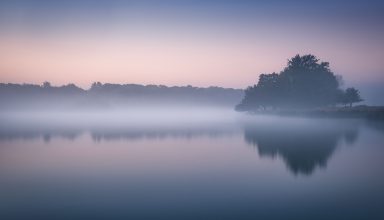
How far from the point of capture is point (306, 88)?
3814 inches

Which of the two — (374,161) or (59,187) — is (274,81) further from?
(59,187)

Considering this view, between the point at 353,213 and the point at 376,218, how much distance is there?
94cm

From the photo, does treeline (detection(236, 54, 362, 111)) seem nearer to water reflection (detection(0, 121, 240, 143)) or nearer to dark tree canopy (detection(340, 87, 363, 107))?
dark tree canopy (detection(340, 87, 363, 107))

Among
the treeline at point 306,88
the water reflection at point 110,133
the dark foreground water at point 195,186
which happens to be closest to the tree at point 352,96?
the treeline at point 306,88

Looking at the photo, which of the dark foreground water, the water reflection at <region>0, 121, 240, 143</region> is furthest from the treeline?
the dark foreground water

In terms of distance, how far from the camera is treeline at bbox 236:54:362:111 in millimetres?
95688

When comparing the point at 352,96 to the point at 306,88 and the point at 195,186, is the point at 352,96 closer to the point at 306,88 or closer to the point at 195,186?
the point at 306,88

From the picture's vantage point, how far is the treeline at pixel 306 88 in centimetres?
9569

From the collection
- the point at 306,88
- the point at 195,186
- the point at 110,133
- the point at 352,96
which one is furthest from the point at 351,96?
the point at 195,186

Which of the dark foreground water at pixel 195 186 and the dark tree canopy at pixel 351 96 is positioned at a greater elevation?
the dark tree canopy at pixel 351 96

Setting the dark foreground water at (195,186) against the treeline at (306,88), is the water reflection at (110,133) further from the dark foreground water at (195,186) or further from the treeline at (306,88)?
the treeline at (306,88)

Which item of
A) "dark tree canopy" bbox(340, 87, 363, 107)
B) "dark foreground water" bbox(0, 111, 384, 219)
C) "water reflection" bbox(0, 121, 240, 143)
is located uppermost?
"dark tree canopy" bbox(340, 87, 363, 107)

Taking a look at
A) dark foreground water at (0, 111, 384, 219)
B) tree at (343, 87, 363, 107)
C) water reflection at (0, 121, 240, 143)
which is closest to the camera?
dark foreground water at (0, 111, 384, 219)

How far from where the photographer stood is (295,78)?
100 meters
